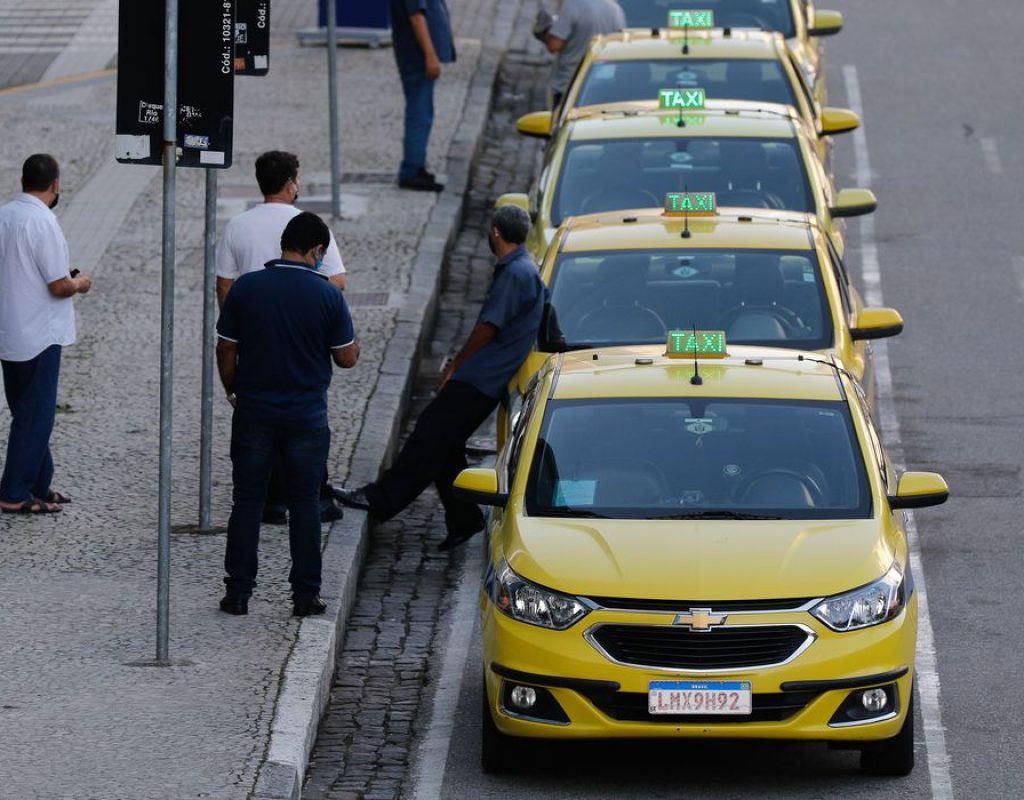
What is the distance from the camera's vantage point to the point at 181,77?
406 inches

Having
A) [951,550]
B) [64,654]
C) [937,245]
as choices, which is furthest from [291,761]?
[937,245]

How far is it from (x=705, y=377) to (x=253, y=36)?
409cm

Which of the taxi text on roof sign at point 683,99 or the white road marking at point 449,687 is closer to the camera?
the white road marking at point 449,687

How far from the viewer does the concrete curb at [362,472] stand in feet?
30.2

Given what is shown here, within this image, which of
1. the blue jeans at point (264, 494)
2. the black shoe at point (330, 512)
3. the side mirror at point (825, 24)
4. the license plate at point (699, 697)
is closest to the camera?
the license plate at point (699, 697)

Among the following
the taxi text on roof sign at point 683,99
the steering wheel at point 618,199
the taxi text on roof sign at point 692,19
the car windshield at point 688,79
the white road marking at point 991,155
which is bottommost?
the white road marking at point 991,155

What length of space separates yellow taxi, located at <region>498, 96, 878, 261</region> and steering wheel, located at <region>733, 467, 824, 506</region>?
17.3 feet

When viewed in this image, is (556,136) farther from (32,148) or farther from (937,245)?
Result: (32,148)

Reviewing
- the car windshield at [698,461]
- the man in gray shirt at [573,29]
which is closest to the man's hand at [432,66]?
the man in gray shirt at [573,29]

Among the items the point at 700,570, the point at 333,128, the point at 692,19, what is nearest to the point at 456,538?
the point at 700,570

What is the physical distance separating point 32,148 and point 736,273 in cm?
967

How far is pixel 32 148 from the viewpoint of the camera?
20.8m

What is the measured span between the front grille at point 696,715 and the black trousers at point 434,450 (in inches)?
146

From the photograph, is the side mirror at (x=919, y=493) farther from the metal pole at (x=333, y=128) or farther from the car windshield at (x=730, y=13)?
the car windshield at (x=730, y=13)
